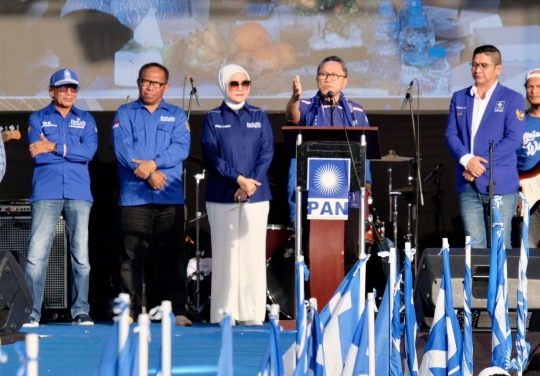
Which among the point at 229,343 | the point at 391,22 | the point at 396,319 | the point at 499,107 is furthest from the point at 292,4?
the point at 229,343

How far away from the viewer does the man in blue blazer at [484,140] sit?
7.03m

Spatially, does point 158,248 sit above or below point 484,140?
below

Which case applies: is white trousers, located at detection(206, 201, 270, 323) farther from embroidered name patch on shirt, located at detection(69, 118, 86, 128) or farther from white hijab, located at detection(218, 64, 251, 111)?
embroidered name patch on shirt, located at detection(69, 118, 86, 128)

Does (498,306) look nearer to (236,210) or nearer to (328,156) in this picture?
(328,156)

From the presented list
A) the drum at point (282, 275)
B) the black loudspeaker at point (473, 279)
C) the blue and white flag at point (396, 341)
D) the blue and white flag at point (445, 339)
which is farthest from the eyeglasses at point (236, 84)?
the blue and white flag at point (445, 339)

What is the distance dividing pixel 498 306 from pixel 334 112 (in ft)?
9.72

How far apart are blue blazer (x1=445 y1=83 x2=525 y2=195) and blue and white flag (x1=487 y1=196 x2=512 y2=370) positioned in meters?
2.64

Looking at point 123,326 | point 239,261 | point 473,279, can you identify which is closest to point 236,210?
point 239,261

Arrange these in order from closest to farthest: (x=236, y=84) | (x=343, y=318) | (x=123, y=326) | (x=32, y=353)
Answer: (x=32, y=353)
(x=123, y=326)
(x=343, y=318)
(x=236, y=84)

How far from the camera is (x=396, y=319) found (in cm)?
411

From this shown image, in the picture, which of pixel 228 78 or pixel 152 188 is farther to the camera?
pixel 152 188

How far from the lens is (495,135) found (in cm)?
717

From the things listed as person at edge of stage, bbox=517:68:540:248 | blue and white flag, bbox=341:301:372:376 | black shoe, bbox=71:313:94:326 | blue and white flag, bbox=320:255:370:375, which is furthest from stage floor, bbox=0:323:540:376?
person at edge of stage, bbox=517:68:540:248

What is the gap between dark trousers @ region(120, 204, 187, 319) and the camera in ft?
24.4
